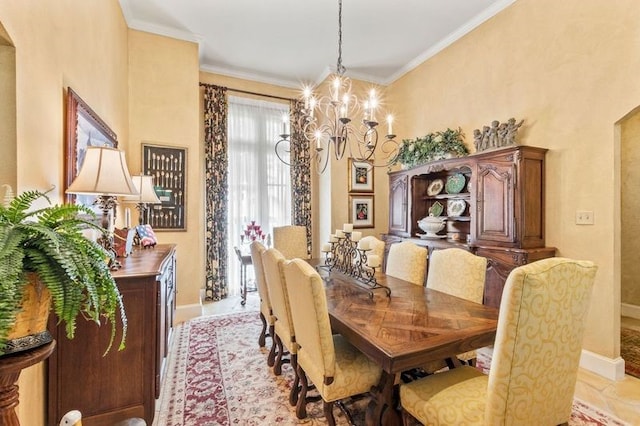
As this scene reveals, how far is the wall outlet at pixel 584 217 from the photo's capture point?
2.63 metres

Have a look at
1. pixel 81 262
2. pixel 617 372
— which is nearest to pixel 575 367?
pixel 617 372

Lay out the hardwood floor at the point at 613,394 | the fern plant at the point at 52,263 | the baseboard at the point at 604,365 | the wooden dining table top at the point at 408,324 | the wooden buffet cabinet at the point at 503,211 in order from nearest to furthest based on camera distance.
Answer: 1. the fern plant at the point at 52,263
2. the wooden dining table top at the point at 408,324
3. the hardwood floor at the point at 613,394
4. the baseboard at the point at 604,365
5. the wooden buffet cabinet at the point at 503,211

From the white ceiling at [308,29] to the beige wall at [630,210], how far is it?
7.86 feet

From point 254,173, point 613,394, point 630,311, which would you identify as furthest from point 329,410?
point 630,311

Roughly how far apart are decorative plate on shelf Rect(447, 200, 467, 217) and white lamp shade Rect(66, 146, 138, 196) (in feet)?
11.2

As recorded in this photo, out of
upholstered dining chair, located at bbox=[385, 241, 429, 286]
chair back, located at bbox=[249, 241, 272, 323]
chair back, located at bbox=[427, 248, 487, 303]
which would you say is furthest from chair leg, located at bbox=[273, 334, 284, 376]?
chair back, located at bbox=[427, 248, 487, 303]

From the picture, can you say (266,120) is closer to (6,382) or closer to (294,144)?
(294,144)

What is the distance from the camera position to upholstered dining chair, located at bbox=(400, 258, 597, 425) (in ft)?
3.86

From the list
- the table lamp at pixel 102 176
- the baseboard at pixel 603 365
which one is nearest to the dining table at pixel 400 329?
the baseboard at pixel 603 365

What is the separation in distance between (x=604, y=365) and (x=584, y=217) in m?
1.23

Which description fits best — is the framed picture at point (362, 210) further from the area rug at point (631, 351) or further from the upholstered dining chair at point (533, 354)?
the upholstered dining chair at point (533, 354)

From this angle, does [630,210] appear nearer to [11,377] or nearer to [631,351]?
[631,351]

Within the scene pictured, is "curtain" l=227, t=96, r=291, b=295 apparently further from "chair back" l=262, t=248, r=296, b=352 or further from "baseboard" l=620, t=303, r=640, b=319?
"baseboard" l=620, t=303, r=640, b=319

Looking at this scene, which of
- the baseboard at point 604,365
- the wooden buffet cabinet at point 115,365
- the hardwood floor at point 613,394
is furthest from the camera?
the baseboard at point 604,365
